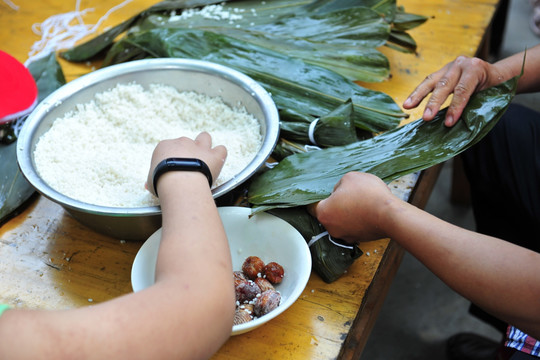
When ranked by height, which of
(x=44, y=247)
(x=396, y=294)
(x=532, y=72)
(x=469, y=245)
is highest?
(x=532, y=72)

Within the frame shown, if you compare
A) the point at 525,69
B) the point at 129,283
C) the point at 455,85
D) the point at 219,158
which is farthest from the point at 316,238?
the point at 525,69

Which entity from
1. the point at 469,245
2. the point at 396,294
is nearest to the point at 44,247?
the point at 469,245

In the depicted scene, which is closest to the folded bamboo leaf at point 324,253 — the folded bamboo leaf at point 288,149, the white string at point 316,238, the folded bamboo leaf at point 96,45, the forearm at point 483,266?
the white string at point 316,238

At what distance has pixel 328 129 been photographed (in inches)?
51.1

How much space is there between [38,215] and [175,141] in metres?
0.44

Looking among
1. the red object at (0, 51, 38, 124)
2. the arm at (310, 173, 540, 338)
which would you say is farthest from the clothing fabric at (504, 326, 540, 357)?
the red object at (0, 51, 38, 124)

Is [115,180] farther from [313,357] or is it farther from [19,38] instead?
[19,38]

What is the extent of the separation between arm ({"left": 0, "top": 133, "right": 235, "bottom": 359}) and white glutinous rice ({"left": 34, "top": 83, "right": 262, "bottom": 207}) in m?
0.23

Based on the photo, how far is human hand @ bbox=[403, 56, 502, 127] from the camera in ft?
3.84

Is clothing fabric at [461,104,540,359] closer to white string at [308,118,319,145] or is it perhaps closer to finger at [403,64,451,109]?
finger at [403,64,451,109]

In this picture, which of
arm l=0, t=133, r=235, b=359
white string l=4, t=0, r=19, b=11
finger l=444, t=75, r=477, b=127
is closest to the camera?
arm l=0, t=133, r=235, b=359

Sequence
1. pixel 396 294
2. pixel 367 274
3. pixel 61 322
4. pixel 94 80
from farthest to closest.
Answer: pixel 396 294 < pixel 94 80 < pixel 367 274 < pixel 61 322

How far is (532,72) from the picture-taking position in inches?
50.9

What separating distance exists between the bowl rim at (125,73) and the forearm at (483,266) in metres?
0.37
